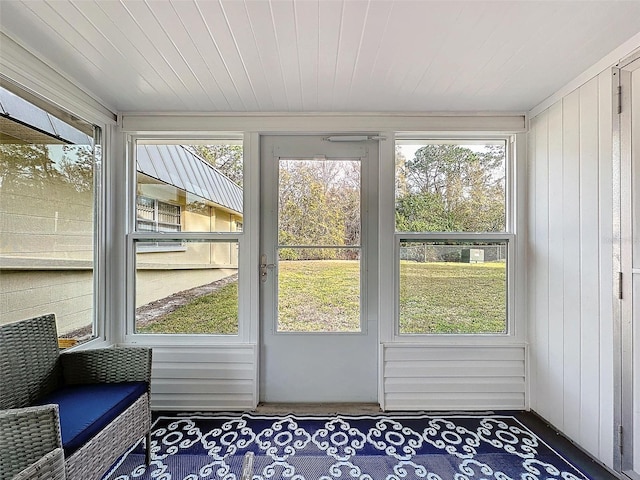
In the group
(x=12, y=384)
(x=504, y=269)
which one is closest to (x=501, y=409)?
(x=504, y=269)

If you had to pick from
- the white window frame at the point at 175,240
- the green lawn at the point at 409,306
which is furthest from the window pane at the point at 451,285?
the white window frame at the point at 175,240

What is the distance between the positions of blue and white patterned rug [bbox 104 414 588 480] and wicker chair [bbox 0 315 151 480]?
26cm

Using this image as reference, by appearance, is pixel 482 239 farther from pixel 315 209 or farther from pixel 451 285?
pixel 315 209

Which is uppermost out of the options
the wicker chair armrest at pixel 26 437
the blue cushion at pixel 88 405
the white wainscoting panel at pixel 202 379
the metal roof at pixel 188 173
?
the metal roof at pixel 188 173

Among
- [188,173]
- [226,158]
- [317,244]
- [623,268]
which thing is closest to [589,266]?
[623,268]

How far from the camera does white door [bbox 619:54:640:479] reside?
65.7 inches

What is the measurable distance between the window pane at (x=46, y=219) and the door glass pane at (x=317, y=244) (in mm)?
1377

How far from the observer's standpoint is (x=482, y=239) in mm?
2594

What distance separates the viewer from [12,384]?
1.58 m

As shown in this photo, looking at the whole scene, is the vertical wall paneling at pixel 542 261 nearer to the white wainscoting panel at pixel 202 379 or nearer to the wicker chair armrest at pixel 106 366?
the white wainscoting panel at pixel 202 379

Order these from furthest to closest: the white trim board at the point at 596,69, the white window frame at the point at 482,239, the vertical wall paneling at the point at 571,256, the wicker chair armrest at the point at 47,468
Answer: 1. the white window frame at the point at 482,239
2. the vertical wall paneling at the point at 571,256
3. the white trim board at the point at 596,69
4. the wicker chair armrest at the point at 47,468

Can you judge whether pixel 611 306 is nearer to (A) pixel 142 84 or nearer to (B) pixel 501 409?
(B) pixel 501 409

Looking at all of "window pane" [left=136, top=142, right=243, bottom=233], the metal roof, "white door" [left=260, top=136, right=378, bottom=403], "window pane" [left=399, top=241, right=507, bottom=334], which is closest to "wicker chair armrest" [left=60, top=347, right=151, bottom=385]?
"white door" [left=260, top=136, right=378, bottom=403]

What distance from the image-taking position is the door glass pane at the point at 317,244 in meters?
2.65
